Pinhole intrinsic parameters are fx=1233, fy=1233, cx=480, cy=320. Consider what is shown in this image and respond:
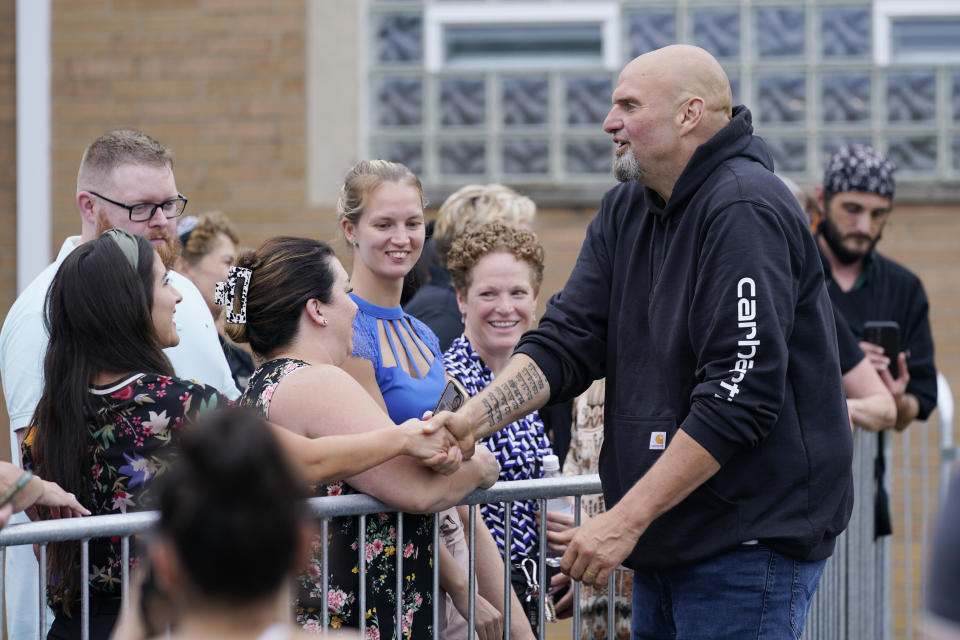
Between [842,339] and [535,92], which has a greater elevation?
[535,92]

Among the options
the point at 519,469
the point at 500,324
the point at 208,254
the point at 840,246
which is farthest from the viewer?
the point at 208,254

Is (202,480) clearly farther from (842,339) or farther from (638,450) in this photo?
(842,339)

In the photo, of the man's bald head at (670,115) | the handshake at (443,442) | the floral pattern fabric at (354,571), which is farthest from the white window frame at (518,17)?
the floral pattern fabric at (354,571)

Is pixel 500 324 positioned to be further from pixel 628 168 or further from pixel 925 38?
pixel 925 38

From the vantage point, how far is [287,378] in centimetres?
319

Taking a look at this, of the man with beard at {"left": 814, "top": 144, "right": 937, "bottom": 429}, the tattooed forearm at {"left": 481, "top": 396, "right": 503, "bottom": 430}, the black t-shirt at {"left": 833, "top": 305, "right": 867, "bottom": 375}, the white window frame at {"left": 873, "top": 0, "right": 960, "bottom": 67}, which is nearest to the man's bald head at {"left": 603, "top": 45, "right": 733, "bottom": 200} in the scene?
the tattooed forearm at {"left": 481, "top": 396, "right": 503, "bottom": 430}

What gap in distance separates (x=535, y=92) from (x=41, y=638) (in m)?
5.04

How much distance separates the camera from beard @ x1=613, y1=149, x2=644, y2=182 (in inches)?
134

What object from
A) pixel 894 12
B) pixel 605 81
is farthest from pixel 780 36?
pixel 605 81

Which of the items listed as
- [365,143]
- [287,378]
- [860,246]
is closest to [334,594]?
[287,378]

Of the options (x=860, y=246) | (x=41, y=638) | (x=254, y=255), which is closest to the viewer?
(x=41, y=638)

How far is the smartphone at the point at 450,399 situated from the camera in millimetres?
3502

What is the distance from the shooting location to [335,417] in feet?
10.4

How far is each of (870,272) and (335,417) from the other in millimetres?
3313
